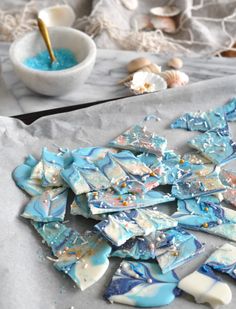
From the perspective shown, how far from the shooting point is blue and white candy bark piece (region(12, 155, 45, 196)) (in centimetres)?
70

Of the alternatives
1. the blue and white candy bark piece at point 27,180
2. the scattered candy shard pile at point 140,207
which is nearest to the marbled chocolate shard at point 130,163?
the scattered candy shard pile at point 140,207

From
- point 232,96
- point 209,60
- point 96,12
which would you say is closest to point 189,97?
point 232,96

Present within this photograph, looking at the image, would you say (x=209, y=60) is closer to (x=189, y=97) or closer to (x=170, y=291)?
(x=189, y=97)

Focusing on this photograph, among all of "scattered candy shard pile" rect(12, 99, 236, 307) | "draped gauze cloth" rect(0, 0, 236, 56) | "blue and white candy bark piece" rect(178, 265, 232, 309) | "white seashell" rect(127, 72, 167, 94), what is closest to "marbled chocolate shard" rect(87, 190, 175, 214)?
"scattered candy shard pile" rect(12, 99, 236, 307)

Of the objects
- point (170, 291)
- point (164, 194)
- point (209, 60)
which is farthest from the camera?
point (209, 60)

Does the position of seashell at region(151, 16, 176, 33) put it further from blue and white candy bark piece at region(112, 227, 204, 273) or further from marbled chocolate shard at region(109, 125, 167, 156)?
blue and white candy bark piece at region(112, 227, 204, 273)

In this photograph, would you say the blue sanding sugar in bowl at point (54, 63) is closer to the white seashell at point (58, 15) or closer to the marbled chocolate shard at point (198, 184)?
the white seashell at point (58, 15)

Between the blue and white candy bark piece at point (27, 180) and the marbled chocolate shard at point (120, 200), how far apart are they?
0.23 feet

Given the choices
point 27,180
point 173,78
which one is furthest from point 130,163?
point 173,78

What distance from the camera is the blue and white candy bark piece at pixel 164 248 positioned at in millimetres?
616

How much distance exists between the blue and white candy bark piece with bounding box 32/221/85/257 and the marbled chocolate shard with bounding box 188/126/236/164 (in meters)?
0.21

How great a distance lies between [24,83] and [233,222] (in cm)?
41

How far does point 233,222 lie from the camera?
66cm

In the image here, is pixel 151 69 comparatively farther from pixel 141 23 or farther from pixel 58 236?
pixel 58 236
